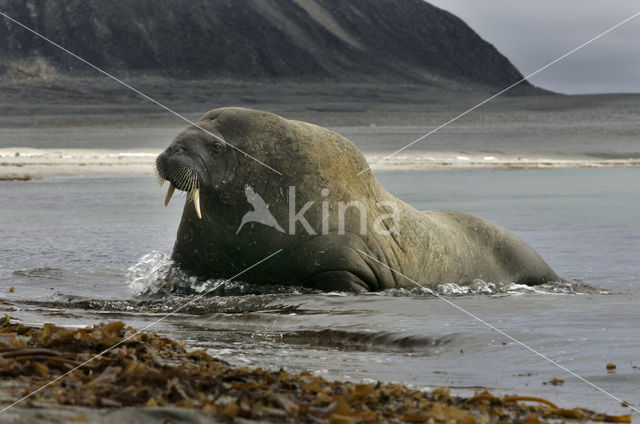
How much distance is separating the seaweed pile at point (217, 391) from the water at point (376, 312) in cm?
51

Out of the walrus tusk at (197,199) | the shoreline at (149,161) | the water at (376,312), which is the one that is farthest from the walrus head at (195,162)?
the shoreline at (149,161)

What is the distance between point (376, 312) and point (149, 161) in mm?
27107

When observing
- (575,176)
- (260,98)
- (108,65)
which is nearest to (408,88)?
(260,98)

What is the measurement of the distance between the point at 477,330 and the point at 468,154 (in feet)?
110

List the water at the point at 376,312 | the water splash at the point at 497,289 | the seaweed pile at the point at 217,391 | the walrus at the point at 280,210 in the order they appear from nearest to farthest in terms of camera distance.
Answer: the seaweed pile at the point at 217,391 < the water at the point at 376,312 < the walrus at the point at 280,210 < the water splash at the point at 497,289

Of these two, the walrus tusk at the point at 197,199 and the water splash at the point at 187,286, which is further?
the water splash at the point at 187,286

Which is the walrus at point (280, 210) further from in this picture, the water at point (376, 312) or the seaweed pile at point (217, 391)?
the seaweed pile at point (217, 391)

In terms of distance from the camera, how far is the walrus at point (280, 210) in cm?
802

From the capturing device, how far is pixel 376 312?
7453 mm

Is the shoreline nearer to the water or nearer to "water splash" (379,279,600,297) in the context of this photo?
the water

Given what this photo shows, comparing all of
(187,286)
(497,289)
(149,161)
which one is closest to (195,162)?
(187,286)

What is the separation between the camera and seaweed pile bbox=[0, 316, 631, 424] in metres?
3.91

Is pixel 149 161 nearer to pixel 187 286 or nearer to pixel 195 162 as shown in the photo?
pixel 187 286

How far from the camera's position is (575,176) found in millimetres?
28422
